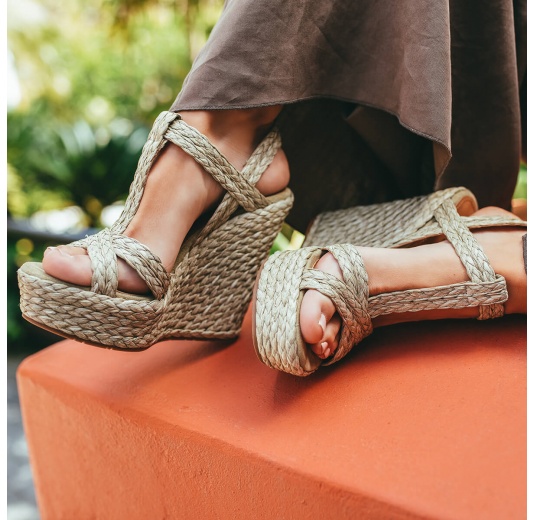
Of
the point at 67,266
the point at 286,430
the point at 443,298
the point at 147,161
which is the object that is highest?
the point at 147,161

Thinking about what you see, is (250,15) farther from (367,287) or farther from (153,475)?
(153,475)

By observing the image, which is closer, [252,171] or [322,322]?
[322,322]

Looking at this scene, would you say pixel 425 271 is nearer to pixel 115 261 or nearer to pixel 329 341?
pixel 329 341

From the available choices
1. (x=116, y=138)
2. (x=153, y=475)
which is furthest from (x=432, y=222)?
(x=116, y=138)

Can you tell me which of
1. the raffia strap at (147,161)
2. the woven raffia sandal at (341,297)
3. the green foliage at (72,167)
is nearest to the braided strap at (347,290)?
the woven raffia sandal at (341,297)

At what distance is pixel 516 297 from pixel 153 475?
52 cm

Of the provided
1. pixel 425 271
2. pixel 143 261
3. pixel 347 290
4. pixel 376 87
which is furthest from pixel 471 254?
pixel 143 261

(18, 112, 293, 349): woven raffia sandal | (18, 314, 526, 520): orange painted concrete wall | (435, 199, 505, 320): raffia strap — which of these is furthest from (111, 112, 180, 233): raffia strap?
(435, 199, 505, 320): raffia strap

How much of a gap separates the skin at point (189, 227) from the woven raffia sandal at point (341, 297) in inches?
0.5

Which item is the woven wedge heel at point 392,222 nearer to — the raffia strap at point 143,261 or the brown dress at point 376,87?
the brown dress at point 376,87

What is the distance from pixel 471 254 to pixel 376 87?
0.29 m

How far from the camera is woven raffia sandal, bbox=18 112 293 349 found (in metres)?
0.61

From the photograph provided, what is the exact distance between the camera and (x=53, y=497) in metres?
0.84

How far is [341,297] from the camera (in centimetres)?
62
